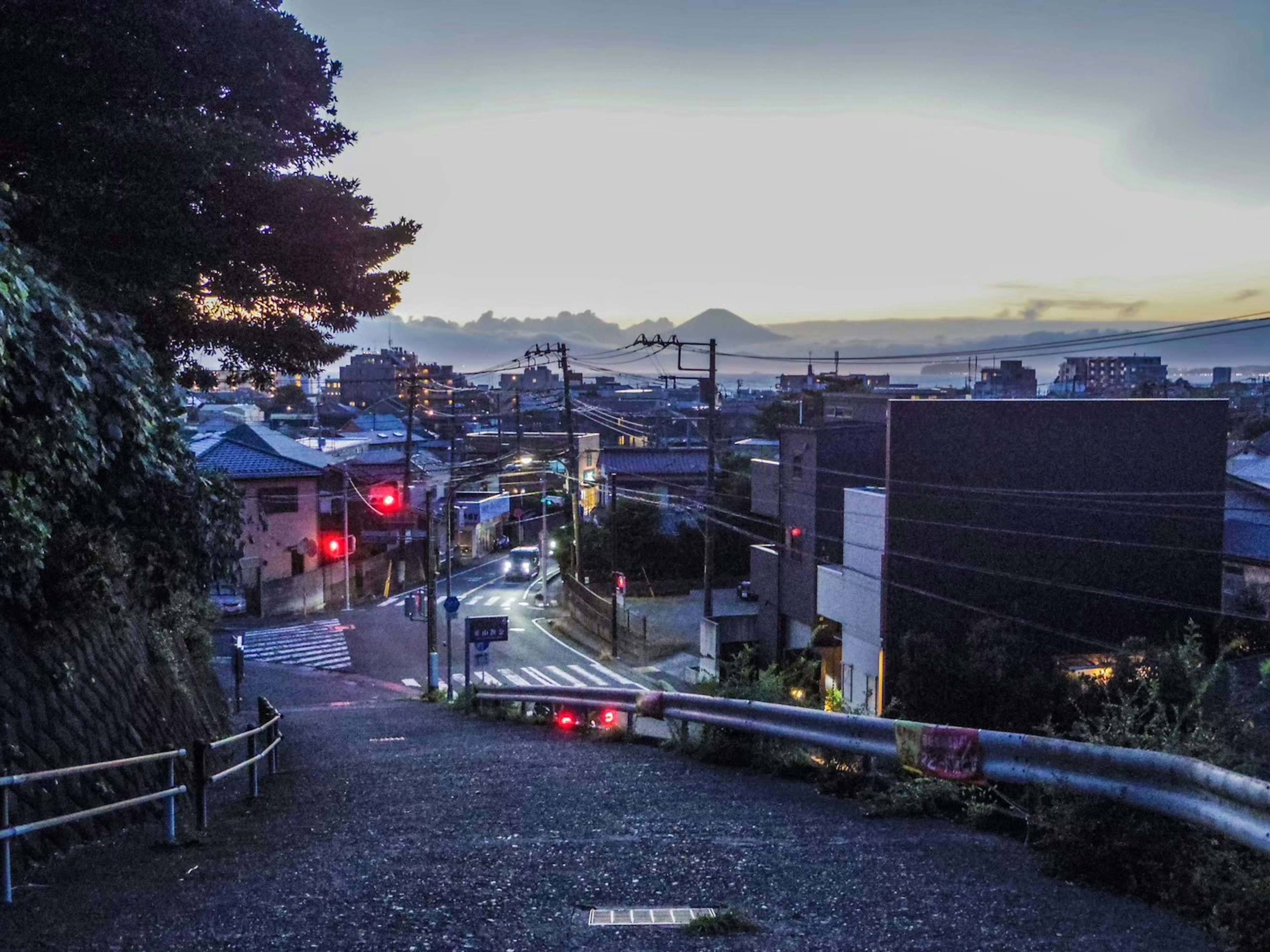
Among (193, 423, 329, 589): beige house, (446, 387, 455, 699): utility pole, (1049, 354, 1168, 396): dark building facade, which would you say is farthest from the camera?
(1049, 354, 1168, 396): dark building facade

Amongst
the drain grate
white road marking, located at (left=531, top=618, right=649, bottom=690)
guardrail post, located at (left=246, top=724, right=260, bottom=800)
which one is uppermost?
the drain grate

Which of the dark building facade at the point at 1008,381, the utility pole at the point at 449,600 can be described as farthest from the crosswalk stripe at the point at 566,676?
the dark building facade at the point at 1008,381

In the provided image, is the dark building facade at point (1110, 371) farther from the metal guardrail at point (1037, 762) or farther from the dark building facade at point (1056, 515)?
the metal guardrail at point (1037, 762)

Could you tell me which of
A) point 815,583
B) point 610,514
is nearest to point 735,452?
point 610,514

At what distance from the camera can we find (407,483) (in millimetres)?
39312

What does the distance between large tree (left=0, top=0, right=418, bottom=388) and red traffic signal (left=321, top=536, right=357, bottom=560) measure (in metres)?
32.9

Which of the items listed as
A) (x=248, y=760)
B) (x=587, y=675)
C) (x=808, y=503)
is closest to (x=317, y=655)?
(x=587, y=675)

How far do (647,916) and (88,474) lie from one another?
18.2ft

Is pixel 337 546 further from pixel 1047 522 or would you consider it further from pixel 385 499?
pixel 1047 522

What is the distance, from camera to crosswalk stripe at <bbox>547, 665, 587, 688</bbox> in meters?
33.5

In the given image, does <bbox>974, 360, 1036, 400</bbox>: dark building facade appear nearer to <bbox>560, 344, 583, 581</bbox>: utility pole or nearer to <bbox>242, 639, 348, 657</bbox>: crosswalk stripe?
<bbox>560, 344, 583, 581</bbox>: utility pole

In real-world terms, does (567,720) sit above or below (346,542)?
above

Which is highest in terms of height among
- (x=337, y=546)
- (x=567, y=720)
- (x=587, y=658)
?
(x=567, y=720)

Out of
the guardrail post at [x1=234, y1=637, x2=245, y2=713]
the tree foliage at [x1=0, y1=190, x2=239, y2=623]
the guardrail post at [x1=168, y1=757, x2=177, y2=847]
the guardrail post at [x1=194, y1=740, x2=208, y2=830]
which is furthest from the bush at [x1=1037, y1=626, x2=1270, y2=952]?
the guardrail post at [x1=234, y1=637, x2=245, y2=713]
